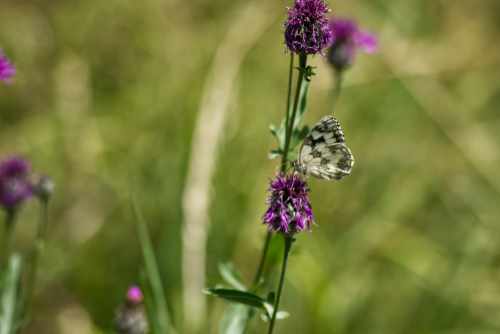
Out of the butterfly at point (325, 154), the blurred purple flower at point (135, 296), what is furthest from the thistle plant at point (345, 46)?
the blurred purple flower at point (135, 296)

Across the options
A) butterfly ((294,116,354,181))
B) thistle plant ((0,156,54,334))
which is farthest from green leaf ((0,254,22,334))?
butterfly ((294,116,354,181))

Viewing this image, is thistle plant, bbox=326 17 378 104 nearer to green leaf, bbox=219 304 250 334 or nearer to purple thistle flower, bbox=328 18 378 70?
purple thistle flower, bbox=328 18 378 70

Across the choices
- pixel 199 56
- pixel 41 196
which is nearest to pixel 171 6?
pixel 199 56

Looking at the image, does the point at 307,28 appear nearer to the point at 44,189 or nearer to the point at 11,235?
the point at 44,189

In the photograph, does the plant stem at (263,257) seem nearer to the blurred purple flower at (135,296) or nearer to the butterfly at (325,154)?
the butterfly at (325,154)

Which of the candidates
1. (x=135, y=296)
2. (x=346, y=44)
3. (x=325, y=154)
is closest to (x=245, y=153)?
(x=346, y=44)

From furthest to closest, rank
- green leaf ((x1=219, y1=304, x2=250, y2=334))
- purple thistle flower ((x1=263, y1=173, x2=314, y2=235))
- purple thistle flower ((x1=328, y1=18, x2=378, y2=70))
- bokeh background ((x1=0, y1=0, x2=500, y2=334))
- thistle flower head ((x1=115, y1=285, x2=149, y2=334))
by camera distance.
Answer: bokeh background ((x1=0, y1=0, x2=500, y2=334)) < purple thistle flower ((x1=328, y1=18, x2=378, y2=70)) < thistle flower head ((x1=115, y1=285, x2=149, y2=334)) < green leaf ((x1=219, y1=304, x2=250, y2=334)) < purple thistle flower ((x1=263, y1=173, x2=314, y2=235))

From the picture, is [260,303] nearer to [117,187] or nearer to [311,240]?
[311,240]
